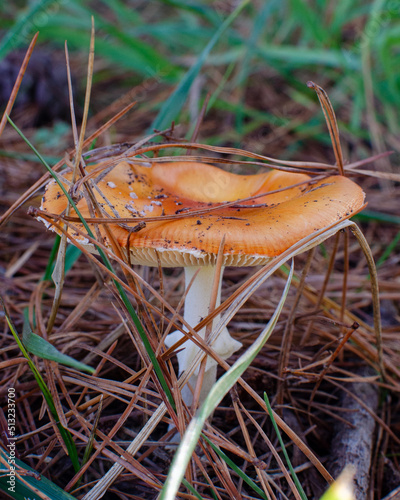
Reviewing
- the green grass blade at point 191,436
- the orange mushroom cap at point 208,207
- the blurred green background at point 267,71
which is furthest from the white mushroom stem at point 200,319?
the blurred green background at point 267,71

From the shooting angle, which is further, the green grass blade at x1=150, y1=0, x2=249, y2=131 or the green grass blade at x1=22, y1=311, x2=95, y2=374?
the green grass blade at x1=150, y1=0, x2=249, y2=131

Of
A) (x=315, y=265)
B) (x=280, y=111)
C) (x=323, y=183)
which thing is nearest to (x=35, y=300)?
(x=323, y=183)

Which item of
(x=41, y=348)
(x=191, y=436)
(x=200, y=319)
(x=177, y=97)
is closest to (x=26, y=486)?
(x=41, y=348)

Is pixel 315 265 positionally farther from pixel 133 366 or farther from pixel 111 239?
pixel 111 239

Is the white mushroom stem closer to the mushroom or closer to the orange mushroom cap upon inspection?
the mushroom

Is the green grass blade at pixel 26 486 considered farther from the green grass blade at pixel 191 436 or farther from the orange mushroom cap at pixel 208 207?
the orange mushroom cap at pixel 208 207

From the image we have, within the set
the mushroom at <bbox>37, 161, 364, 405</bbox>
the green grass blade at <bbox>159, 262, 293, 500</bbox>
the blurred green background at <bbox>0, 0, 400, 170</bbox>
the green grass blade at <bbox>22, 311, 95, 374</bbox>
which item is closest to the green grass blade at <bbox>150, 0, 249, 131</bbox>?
the mushroom at <bbox>37, 161, 364, 405</bbox>
